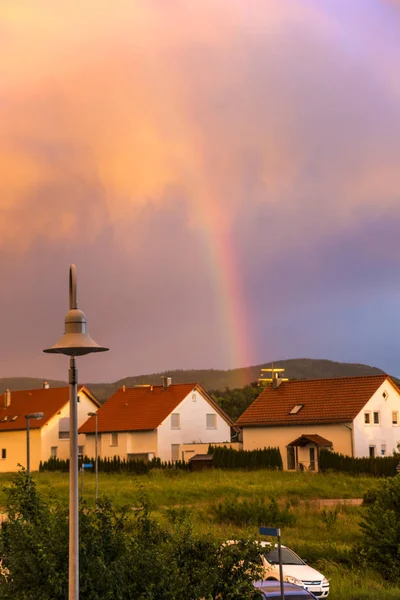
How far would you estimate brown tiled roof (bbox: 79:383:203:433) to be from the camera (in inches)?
2943

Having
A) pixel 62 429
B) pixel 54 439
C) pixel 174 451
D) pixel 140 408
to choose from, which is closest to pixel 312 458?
pixel 174 451

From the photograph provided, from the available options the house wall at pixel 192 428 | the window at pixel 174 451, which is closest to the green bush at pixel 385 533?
the house wall at pixel 192 428

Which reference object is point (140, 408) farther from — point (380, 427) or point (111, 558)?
point (111, 558)

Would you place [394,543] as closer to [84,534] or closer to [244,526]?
[244,526]

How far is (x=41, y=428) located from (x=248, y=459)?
21.5m

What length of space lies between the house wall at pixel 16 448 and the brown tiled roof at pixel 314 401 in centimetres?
1864

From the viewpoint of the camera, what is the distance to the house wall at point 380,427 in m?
66.9

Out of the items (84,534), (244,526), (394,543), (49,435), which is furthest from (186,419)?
(84,534)

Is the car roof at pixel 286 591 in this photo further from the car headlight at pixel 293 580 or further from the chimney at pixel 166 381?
the chimney at pixel 166 381

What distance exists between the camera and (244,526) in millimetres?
32938

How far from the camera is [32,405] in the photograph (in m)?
84.1

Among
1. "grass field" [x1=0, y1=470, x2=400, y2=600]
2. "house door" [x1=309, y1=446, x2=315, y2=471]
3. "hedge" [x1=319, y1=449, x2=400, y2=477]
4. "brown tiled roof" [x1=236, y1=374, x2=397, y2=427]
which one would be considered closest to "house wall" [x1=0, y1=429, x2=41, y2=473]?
"grass field" [x1=0, y1=470, x2=400, y2=600]

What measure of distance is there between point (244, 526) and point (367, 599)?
1528cm

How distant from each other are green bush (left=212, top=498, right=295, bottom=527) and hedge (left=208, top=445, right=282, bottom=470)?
2816 centimetres
